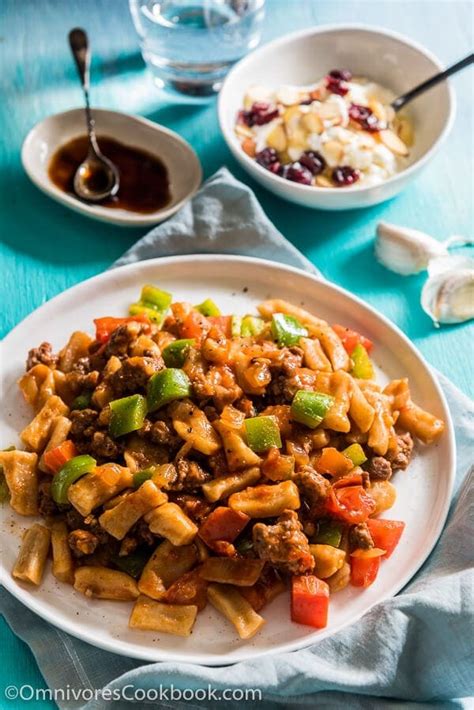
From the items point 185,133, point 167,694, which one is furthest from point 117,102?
point 167,694

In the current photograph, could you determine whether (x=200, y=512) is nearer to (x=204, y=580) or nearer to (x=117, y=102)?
(x=204, y=580)

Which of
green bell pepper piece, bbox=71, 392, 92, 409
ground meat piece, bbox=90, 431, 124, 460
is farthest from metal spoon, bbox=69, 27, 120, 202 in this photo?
ground meat piece, bbox=90, 431, 124, 460

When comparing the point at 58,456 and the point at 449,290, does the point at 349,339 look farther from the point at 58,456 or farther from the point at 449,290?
the point at 58,456

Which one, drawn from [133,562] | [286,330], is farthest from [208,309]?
[133,562]

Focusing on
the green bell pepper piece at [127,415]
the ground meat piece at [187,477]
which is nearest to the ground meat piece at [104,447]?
the green bell pepper piece at [127,415]

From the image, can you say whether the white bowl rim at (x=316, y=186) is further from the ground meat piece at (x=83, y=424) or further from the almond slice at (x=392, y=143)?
the ground meat piece at (x=83, y=424)
